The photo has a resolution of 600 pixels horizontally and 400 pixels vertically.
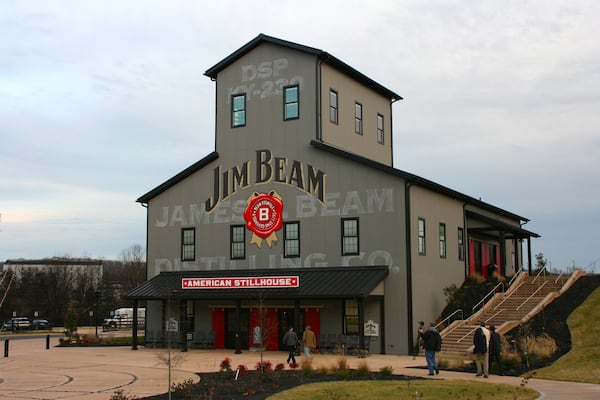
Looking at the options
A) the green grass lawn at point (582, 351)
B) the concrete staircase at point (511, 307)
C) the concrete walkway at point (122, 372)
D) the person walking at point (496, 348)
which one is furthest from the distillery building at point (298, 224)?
the person walking at point (496, 348)

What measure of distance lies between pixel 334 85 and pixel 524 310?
589 inches

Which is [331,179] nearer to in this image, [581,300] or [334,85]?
[334,85]

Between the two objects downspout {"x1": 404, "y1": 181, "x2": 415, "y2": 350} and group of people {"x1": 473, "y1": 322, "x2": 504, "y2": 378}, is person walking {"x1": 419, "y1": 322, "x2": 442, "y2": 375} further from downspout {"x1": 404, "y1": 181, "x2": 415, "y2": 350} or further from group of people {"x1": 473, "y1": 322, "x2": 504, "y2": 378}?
downspout {"x1": 404, "y1": 181, "x2": 415, "y2": 350}

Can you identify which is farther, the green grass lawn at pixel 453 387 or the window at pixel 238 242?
the window at pixel 238 242

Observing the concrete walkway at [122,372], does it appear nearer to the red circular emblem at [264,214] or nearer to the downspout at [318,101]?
the red circular emblem at [264,214]

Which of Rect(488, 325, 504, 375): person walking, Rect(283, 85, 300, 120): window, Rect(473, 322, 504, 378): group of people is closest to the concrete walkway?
Rect(473, 322, 504, 378): group of people

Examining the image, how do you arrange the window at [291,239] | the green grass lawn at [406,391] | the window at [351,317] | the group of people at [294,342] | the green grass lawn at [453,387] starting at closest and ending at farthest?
the green grass lawn at [406,391] → the green grass lawn at [453,387] → the group of people at [294,342] → the window at [351,317] → the window at [291,239]

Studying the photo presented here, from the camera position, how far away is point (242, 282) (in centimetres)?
3538

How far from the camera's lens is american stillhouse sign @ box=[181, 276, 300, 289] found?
34344 mm

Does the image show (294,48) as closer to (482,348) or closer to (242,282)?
(242,282)

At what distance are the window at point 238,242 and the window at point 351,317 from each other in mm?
6612

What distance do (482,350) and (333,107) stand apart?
1831 centimetres

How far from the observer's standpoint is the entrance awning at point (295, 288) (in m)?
32.9

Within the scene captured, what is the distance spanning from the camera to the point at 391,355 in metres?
33.1
